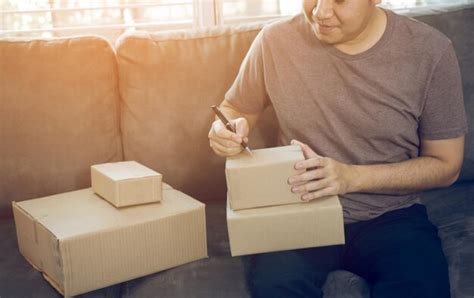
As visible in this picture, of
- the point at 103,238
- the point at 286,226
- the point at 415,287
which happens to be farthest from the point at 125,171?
the point at 415,287

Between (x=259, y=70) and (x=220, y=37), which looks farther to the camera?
(x=220, y=37)

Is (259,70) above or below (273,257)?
above

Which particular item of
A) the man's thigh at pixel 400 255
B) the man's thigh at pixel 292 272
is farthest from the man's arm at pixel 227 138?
the man's thigh at pixel 400 255

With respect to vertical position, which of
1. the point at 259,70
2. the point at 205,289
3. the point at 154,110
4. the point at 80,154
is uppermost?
the point at 259,70

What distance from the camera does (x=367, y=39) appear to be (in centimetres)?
158

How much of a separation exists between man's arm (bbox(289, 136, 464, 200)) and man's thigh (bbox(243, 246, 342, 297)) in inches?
6.3

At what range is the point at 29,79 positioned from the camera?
1.84 m

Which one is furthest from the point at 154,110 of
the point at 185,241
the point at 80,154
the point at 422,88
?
the point at 422,88

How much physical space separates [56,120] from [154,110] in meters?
0.28

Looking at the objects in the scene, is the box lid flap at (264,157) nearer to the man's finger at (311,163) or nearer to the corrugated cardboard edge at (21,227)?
the man's finger at (311,163)

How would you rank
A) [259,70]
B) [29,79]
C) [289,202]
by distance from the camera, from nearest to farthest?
[289,202] → [259,70] → [29,79]

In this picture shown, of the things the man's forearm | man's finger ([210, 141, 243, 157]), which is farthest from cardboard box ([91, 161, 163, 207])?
the man's forearm

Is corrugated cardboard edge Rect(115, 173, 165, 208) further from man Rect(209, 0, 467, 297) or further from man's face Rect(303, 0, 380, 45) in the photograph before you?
man's face Rect(303, 0, 380, 45)

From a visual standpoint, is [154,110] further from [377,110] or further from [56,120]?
[377,110]
